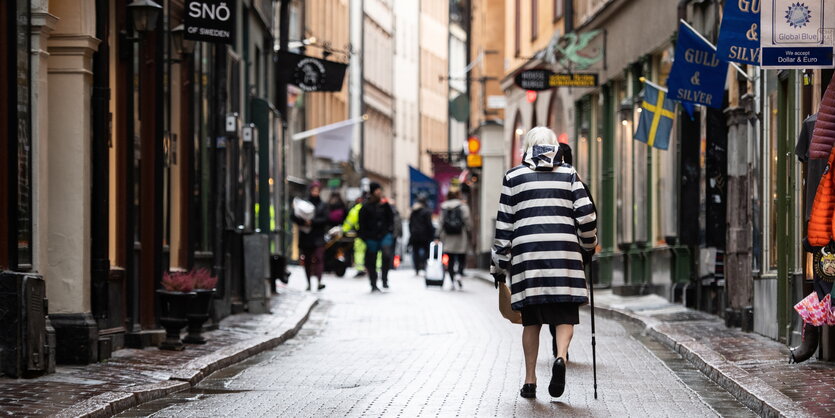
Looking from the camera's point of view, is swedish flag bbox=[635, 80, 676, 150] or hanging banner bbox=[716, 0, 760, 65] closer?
hanging banner bbox=[716, 0, 760, 65]

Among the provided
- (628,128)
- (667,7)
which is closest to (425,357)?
(667,7)

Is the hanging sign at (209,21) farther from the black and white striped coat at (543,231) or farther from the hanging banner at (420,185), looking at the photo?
the hanging banner at (420,185)

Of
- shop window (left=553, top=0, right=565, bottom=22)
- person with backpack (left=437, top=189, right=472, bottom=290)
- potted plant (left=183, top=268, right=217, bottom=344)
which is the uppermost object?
shop window (left=553, top=0, right=565, bottom=22)

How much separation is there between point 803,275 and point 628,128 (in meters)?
13.1

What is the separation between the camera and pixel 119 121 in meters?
15.7

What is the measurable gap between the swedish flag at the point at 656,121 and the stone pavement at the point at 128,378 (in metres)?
6.21

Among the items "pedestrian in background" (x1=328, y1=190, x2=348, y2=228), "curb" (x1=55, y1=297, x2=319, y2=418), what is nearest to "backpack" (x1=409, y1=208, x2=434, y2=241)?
"pedestrian in background" (x1=328, y1=190, x2=348, y2=228)

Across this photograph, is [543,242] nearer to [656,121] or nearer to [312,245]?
[656,121]

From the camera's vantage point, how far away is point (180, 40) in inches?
709

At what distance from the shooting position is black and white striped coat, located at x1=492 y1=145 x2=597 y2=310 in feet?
37.4

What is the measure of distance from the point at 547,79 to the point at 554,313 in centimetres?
1810

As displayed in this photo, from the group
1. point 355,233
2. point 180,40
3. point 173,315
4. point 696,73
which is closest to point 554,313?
point 173,315

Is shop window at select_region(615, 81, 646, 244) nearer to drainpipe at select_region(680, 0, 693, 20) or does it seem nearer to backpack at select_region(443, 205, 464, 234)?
drainpipe at select_region(680, 0, 693, 20)

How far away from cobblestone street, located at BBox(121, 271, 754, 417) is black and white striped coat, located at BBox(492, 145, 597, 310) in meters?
0.75
